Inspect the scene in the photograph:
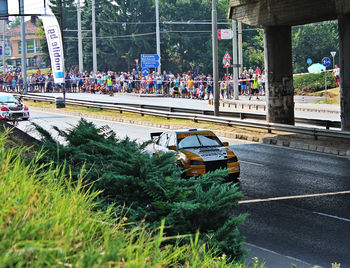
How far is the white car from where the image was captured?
3209 cm

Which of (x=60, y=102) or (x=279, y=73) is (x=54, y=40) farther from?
(x=279, y=73)

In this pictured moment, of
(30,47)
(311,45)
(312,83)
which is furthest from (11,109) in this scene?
(30,47)

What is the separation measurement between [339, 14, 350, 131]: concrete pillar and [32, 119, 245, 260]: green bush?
18.0m

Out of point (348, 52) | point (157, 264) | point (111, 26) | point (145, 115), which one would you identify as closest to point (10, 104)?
point (145, 115)

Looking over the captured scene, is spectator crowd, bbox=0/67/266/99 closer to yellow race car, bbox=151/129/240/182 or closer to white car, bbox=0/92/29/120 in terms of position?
white car, bbox=0/92/29/120

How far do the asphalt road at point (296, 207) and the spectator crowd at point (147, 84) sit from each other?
28.2 metres

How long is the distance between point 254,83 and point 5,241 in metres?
45.7

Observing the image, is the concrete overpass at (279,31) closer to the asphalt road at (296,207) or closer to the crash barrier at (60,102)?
the asphalt road at (296,207)

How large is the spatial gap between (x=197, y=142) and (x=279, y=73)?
11396 mm

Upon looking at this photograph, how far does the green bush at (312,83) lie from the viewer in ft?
172

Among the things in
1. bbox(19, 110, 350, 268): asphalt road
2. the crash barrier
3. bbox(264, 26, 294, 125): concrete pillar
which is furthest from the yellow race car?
the crash barrier

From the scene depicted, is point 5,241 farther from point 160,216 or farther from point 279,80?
point 279,80

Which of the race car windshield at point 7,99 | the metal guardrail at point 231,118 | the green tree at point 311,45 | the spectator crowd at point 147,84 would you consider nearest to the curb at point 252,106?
the spectator crowd at point 147,84

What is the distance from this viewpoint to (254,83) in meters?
48.1
